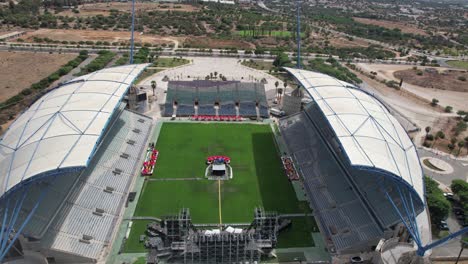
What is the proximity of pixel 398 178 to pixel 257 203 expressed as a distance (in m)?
17.9

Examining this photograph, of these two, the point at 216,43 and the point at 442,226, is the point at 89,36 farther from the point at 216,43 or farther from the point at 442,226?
the point at 442,226

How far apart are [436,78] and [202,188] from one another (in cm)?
9505

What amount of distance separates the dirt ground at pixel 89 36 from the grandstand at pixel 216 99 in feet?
188

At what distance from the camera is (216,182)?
48.8 m

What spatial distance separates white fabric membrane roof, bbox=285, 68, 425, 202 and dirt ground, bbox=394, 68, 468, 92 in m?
60.3

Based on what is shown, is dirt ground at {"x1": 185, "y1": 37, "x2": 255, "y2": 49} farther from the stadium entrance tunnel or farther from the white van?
the stadium entrance tunnel

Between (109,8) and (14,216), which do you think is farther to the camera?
(109,8)

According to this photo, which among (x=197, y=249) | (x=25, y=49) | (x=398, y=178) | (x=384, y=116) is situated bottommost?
(x=197, y=249)

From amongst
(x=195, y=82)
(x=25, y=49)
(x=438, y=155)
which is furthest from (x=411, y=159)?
(x=25, y=49)

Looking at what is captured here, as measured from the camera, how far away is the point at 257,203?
44.9m

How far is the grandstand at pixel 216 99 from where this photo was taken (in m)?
70.1

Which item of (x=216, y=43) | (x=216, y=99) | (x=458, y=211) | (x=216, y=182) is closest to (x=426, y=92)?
(x=458, y=211)

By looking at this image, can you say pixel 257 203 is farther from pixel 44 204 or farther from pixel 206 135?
pixel 44 204

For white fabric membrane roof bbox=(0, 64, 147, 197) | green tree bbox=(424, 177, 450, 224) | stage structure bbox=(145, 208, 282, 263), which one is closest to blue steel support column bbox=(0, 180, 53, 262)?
white fabric membrane roof bbox=(0, 64, 147, 197)
